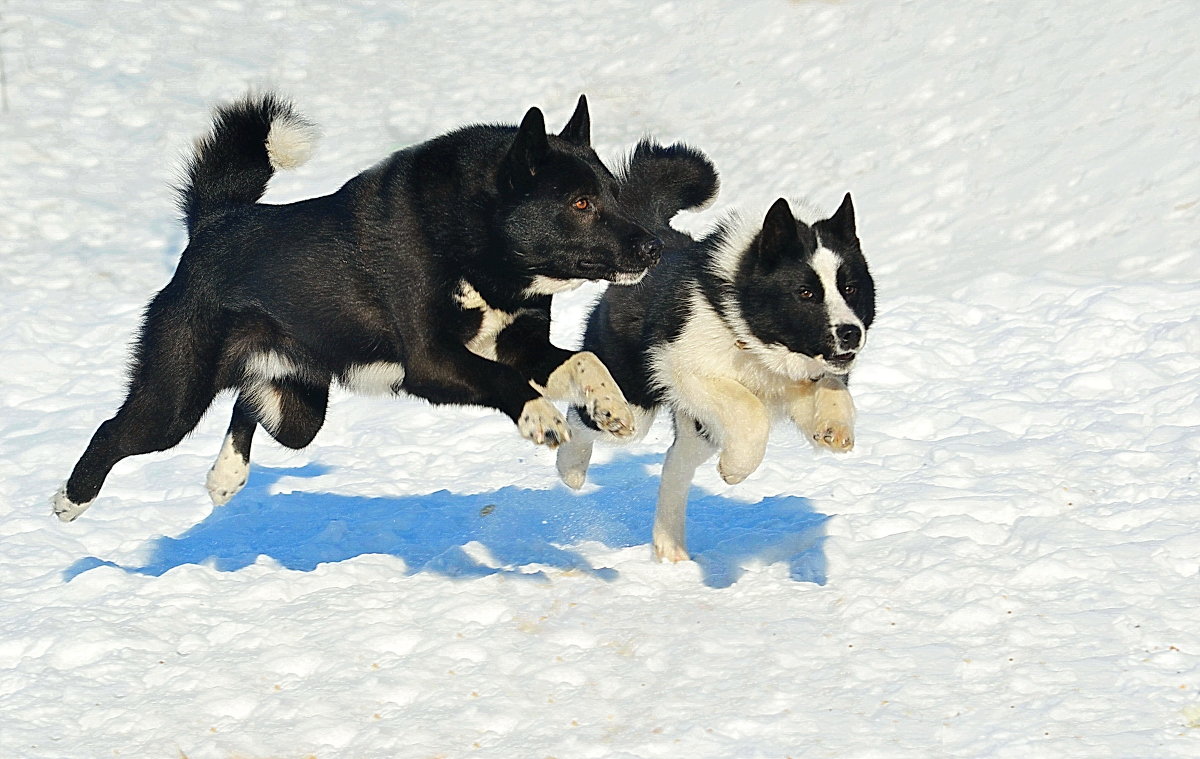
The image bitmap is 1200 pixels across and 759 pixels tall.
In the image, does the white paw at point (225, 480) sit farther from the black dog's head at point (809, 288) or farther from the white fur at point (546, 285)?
the black dog's head at point (809, 288)

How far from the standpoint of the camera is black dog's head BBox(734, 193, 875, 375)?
15.0ft

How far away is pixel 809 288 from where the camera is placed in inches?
183

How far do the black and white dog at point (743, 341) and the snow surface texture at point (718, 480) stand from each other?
49 centimetres

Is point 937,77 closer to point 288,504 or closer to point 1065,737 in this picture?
point 288,504

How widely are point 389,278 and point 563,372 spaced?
0.69m

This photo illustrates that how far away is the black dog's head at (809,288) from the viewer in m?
4.59

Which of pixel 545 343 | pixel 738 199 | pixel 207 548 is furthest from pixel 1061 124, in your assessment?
pixel 207 548

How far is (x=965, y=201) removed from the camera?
8.81m

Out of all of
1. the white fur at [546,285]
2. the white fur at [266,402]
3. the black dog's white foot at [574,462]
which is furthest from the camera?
the black dog's white foot at [574,462]

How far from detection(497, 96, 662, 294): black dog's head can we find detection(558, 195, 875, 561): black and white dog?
0.40 metres

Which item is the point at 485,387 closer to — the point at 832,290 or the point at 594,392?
the point at 594,392

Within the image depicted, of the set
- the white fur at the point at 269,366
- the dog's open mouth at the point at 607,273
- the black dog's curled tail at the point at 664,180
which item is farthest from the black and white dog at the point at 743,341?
the white fur at the point at 269,366

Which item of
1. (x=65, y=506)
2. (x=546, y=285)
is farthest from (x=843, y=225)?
(x=65, y=506)

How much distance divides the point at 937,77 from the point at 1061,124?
136 centimetres
